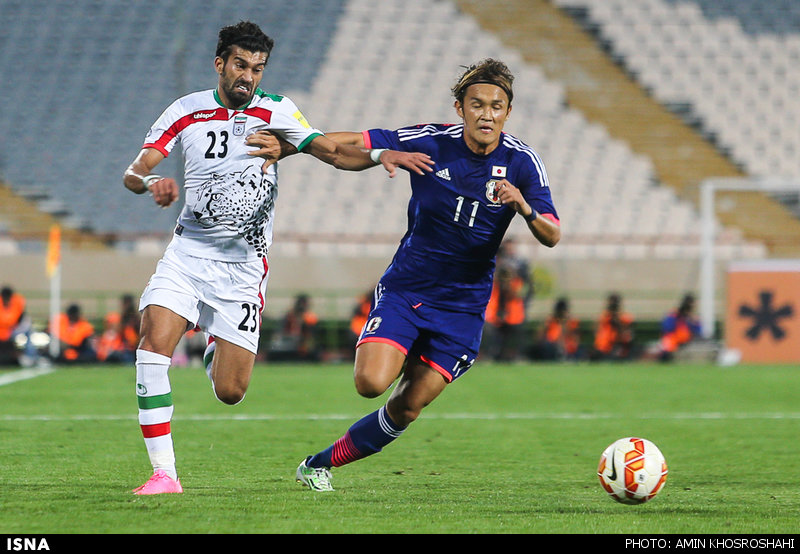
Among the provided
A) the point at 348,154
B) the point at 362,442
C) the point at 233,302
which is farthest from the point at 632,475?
the point at 233,302

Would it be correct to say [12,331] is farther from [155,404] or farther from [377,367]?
[377,367]

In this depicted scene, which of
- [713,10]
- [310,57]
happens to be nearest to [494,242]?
[310,57]

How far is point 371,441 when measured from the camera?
234 inches

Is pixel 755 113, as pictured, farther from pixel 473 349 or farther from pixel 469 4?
pixel 473 349

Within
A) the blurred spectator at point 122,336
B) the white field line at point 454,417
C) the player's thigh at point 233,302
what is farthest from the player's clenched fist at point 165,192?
the blurred spectator at point 122,336

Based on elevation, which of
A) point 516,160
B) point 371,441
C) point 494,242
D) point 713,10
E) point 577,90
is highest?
point 713,10

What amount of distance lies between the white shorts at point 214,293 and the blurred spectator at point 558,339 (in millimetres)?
12589

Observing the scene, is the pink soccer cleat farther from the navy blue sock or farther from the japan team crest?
the japan team crest

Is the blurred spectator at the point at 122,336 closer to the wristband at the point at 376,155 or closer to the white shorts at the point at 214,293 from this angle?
the white shorts at the point at 214,293

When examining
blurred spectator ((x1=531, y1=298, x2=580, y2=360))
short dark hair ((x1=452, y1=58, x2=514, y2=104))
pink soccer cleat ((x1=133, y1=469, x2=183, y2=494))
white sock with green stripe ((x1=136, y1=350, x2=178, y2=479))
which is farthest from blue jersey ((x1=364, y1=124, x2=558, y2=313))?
blurred spectator ((x1=531, y1=298, x2=580, y2=360))

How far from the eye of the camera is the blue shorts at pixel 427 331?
5.87 metres
